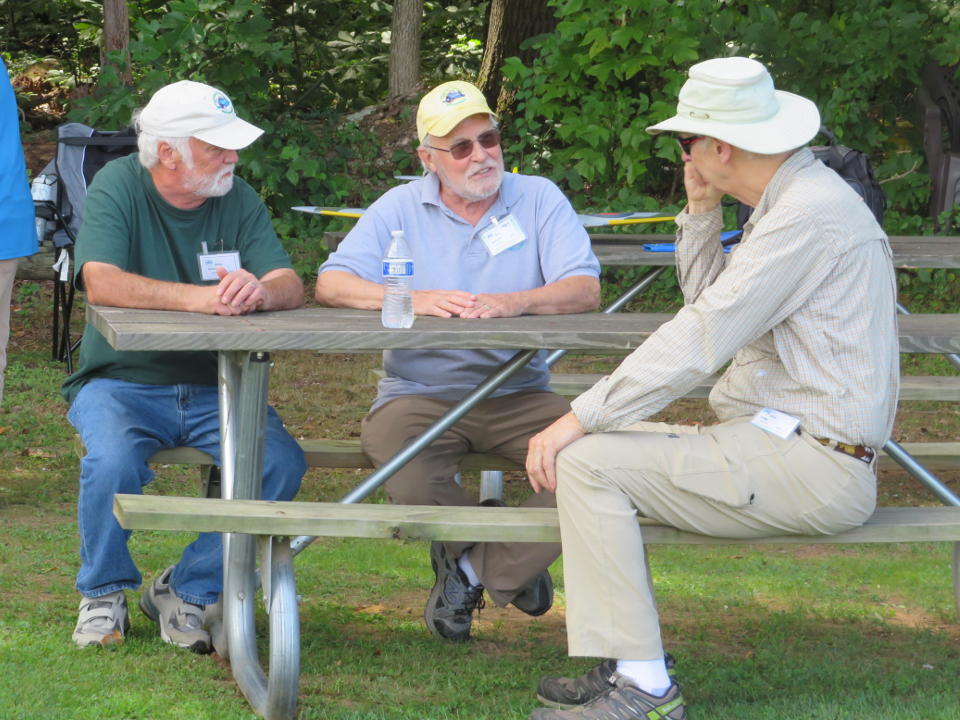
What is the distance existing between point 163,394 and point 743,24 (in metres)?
6.53

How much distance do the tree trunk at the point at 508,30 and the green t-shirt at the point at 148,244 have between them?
6870 mm

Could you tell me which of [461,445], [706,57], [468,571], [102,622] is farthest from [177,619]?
[706,57]

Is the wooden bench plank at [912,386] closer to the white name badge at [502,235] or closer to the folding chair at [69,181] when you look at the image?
the white name badge at [502,235]

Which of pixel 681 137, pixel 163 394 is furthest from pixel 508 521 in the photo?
pixel 163 394

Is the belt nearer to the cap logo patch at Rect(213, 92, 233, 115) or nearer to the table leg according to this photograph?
the table leg

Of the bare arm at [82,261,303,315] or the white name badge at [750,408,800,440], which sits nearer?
the white name badge at [750,408,800,440]

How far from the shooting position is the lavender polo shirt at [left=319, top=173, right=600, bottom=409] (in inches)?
150

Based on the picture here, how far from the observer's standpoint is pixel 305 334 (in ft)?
9.77

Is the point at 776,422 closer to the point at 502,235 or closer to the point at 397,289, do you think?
the point at 397,289

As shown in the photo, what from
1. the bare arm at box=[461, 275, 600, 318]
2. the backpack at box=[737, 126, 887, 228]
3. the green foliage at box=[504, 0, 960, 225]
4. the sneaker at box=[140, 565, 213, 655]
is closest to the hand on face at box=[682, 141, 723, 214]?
the bare arm at box=[461, 275, 600, 318]

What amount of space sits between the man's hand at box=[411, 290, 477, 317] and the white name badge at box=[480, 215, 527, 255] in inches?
15.7

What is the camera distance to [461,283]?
12.6 feet

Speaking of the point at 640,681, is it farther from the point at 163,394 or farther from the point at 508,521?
the point at 163,394

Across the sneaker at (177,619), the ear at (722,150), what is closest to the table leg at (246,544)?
the sneaker at (177,619)
